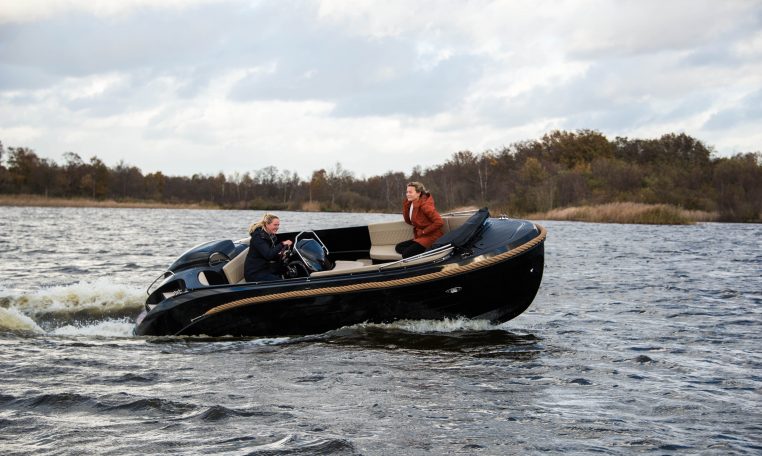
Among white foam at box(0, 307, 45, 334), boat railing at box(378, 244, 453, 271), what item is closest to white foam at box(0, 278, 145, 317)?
white foam at box(0, 307, 45, 334)

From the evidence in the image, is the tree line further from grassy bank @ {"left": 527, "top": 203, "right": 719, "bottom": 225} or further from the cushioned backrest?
the cushioned backrest

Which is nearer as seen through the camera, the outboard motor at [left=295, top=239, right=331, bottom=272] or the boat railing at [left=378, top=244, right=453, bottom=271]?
the boat railing at [left=378, top=244, right=453, bottom=271]

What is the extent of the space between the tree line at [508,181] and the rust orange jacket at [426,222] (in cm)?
4429

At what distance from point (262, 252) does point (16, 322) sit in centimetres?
405

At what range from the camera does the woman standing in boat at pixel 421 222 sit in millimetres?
9984

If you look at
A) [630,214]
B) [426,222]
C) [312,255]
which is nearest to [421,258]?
[426,222]

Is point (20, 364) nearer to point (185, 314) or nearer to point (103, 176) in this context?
point (185, 314)

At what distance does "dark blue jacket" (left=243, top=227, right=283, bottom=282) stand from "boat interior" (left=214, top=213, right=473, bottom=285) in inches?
17.4

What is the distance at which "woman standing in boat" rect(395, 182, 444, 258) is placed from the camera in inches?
393

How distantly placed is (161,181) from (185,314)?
368 ft

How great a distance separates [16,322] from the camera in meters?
10.4

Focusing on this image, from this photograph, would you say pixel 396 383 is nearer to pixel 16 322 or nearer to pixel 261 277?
pixel 261 277

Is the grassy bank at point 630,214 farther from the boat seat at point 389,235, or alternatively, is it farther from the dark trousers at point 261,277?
the dark trousers at point 261,277

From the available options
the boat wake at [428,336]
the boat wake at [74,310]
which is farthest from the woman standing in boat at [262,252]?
the boat wake at [74,310]
